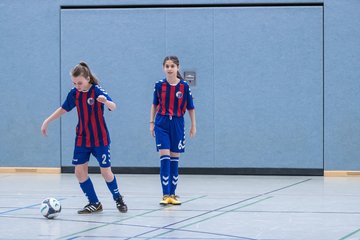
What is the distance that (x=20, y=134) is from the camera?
15211mm

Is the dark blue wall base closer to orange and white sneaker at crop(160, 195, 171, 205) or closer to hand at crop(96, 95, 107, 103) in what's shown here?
orange and white sneaker at crop(160, 195, 171, 205)

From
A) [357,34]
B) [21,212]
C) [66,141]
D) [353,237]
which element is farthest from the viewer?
[66,141]

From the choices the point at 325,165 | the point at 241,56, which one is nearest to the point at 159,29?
the point at 241,56

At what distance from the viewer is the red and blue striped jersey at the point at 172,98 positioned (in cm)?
1004

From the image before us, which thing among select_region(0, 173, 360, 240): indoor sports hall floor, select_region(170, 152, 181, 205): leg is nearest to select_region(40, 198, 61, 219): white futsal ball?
select_region(0, 173, 360, 240): indoor sports hall floor

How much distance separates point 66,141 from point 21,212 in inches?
233

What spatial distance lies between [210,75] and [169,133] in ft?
15.3

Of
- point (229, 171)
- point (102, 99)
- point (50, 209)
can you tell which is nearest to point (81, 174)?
point (50, 209)

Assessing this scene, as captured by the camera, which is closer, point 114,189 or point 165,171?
point 114,189

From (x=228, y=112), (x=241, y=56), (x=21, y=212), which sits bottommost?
(x=21, y=212)

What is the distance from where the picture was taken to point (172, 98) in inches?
396

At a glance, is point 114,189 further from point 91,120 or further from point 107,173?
point 91,120

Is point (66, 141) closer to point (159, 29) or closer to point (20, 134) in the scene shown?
point (20, 134)

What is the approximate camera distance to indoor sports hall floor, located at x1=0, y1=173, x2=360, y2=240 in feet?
24.7
